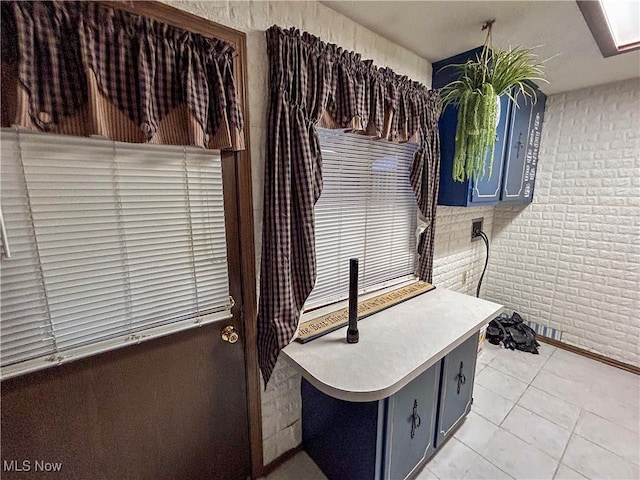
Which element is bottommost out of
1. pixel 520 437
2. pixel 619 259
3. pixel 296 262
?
pixel 520 437

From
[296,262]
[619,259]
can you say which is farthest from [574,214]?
[296,262]

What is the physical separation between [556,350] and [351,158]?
2768mm

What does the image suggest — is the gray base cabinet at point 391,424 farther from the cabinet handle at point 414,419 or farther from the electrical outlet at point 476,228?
the electrical outlet at point 476,228

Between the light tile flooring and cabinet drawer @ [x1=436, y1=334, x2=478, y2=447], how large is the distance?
0.50 ft

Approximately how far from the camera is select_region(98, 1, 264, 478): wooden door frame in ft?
3.34

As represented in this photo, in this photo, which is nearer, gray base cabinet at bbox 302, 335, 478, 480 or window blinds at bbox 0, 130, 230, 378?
window blinds at bbox 0, 130, 230, 378

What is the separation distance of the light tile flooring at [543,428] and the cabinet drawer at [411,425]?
206 mm

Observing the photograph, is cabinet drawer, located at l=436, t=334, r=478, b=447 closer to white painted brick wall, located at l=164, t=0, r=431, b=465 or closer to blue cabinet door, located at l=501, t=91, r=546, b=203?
white painted brick wall, located at l=164, t=0, r=431, b=465

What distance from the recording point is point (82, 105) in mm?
811

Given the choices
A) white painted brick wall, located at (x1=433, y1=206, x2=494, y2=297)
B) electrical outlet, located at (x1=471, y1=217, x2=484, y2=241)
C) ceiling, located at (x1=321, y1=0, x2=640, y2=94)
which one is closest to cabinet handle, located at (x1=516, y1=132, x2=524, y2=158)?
ceiling, located at (x1=321, y1=0, x2=640, y2=94)

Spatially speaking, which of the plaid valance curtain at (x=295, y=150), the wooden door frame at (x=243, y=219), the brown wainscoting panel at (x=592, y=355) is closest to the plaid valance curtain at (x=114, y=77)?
the wooden door frame at (x=243, y=219)

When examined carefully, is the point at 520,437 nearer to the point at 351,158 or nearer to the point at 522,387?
the point at 522,387

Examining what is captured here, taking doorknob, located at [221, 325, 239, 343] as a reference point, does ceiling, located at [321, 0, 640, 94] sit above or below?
above

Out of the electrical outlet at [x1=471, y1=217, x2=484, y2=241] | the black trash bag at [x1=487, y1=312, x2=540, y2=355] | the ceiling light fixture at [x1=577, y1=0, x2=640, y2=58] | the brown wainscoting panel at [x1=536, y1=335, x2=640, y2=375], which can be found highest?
the ceiling light fixture at [x1=577, y1=0, x2=640, y2=58]
